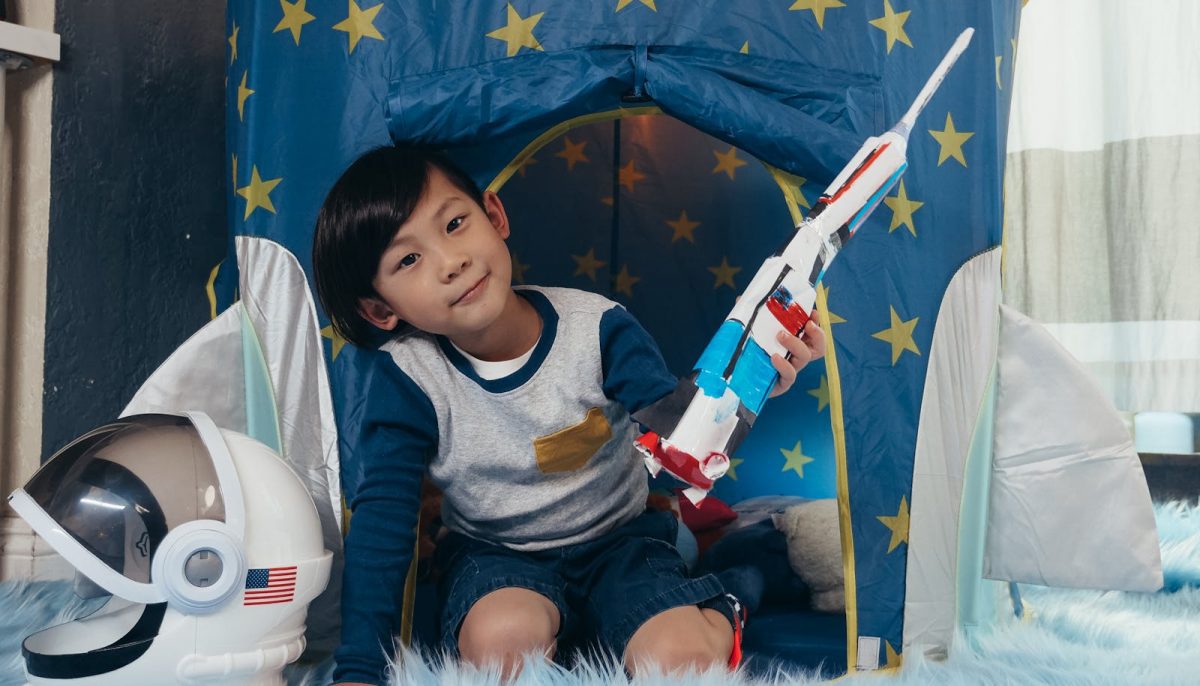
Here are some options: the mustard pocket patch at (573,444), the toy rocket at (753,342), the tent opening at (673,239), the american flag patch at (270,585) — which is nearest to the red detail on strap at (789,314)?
the toy rocket at (753,342)

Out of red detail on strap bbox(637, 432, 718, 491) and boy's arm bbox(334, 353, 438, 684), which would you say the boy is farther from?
red detail on strap bbox(637, 432, 718, 491)

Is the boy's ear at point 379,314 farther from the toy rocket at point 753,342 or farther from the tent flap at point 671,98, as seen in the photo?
→ the toy rocket at point 753,342

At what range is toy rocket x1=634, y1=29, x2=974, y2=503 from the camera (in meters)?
0.94

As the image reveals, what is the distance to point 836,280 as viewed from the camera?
3.91 ft

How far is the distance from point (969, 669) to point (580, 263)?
964 mm

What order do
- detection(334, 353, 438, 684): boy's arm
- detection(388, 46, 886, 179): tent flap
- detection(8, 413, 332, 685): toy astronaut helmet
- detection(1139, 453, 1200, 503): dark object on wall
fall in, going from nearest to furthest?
detection(8, 413, 332, 685): toy astronaut helmet < detection(334, 353, 438, 684): boy's arm < detection(388, 46, 886, 179): tent flap < detection(1139, 453, 1200, 503): dark object on wall

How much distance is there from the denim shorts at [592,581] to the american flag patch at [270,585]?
0.21 metres

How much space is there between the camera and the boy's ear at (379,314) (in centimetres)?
116

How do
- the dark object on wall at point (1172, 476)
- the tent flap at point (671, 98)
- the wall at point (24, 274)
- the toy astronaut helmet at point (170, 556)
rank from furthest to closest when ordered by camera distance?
the dark object on wall at point (1172, 476) < the wall at point (24, 274) < the tent flap at point (671, 98) < the toy astronaut helmet at point (170, 556)

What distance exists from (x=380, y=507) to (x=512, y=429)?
16 cm

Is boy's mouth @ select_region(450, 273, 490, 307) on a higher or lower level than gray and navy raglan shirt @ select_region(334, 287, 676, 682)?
higher

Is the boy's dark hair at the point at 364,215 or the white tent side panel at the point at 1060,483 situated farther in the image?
the white tent side panel at the point at 1060,483

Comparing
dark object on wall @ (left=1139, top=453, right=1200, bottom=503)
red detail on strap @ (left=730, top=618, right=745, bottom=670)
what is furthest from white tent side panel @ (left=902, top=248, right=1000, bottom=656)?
dark object on wall @ (left=1139, top=453, right=1200, bottom=503)

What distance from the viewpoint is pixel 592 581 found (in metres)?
1.20
